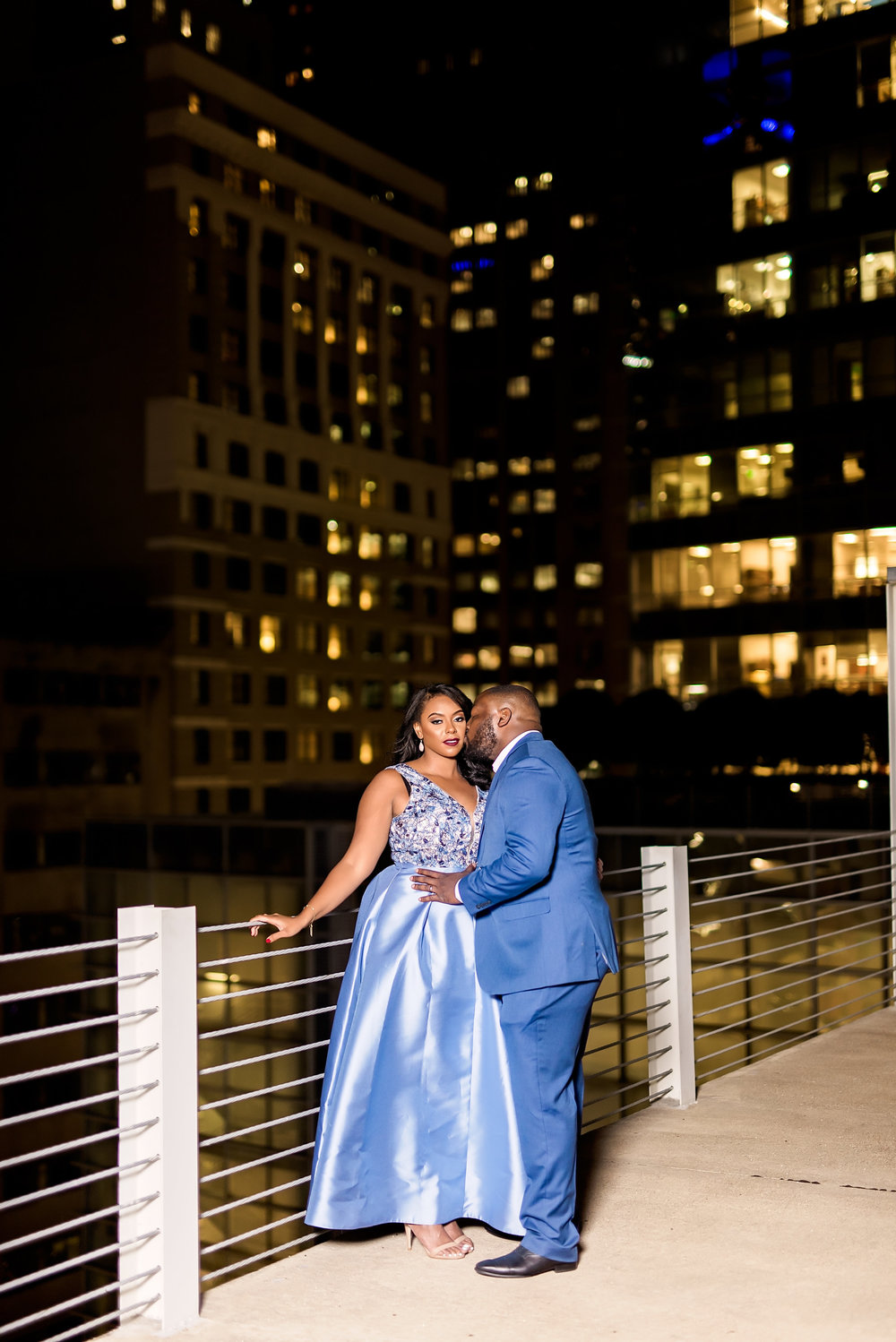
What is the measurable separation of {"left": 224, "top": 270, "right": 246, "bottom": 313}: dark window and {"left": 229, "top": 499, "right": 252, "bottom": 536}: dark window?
12487mm

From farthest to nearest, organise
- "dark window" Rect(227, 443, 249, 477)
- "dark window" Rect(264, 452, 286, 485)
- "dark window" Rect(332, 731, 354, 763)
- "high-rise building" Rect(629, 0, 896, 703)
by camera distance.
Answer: "dark window" Rect(332, 731, 354, 763)
"dark window" Rect(264, 452, 286, 485)
"dark window" Rect(227, 443, 249, 477)
"high-rise building" Rect(629, 0, 896, 703)

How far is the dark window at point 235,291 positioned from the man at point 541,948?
3683 inches

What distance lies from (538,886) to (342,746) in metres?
95.2

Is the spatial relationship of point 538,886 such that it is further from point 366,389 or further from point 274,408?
point 366,389

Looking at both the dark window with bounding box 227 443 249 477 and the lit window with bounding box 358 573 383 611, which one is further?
the lit window with bounding box 358 573 383 611

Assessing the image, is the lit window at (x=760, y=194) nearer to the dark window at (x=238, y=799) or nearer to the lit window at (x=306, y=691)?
the lit window at (x=306, y=691)

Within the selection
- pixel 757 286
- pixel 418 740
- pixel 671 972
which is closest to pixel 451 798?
pixel 418 740

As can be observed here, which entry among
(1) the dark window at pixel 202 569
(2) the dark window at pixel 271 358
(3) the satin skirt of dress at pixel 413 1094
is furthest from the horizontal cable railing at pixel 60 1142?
(2) the dark window at pixel 271 358

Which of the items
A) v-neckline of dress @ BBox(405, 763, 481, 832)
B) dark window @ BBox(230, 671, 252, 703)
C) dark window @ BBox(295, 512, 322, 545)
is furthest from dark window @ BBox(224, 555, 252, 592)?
v-neckline of dress @ BBox(405, 763, 481, 832)

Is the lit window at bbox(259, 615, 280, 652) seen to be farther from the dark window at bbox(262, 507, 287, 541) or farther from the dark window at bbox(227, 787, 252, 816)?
the dark window at bbox(227, 787, 252, 816)

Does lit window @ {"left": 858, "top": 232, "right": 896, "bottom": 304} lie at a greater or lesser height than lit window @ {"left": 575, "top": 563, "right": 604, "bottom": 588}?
greater

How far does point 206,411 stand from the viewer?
92.1 metres

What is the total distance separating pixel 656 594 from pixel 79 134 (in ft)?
199

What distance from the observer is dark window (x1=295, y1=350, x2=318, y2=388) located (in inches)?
3871
